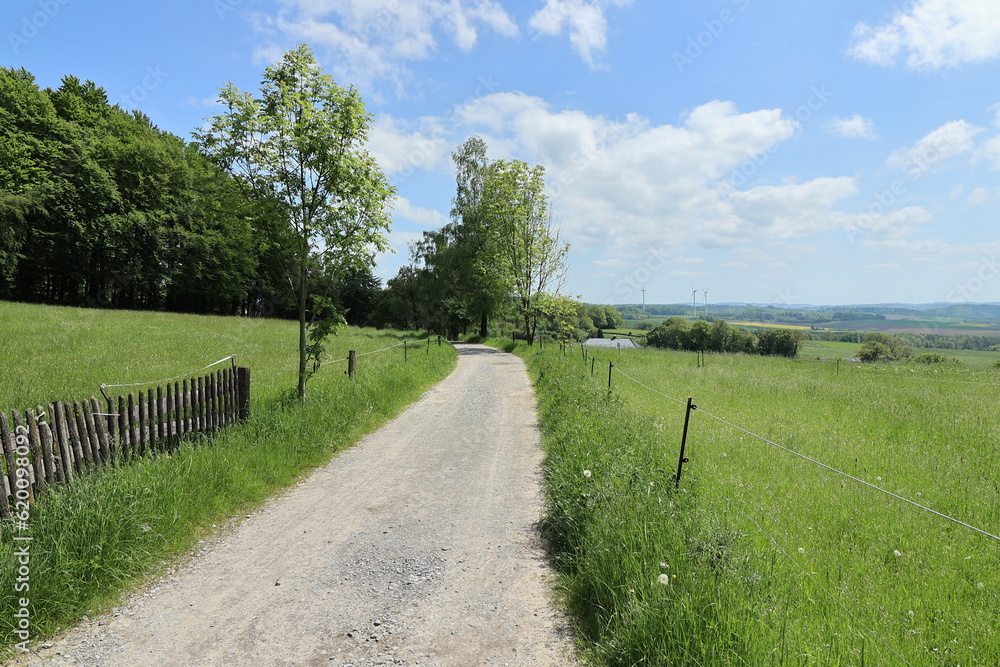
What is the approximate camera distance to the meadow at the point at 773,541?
11.4 feet

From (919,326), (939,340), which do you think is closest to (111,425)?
(939,340)

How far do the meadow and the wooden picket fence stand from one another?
18.4 ft

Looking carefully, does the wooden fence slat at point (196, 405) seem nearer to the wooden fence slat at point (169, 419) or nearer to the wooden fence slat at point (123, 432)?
the wooden fence slat at point (169, 419)

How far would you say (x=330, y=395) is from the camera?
37.3ft

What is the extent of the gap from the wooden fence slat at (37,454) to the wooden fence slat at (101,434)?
78 centimetres

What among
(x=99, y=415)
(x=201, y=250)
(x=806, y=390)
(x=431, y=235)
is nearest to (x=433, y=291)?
(x=431, y=235)

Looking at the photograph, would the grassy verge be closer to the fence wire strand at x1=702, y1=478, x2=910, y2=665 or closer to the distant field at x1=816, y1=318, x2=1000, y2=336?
the fence wire strand at x1=702, y1=478, x2=910, y2=665

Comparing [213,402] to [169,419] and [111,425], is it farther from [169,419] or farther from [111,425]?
[111,425]

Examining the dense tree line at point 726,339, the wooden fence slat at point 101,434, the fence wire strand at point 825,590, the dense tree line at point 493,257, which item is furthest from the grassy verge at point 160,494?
the dense tree line at point 726,339

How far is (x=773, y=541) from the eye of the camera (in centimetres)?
477

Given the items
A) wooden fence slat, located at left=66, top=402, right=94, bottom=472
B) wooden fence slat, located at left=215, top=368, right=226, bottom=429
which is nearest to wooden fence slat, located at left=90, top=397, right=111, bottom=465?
wooden fence slat, located at left=66, top=402, right=94, bottom=472

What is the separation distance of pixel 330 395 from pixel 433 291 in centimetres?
3704

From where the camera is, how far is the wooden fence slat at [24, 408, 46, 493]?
509cm

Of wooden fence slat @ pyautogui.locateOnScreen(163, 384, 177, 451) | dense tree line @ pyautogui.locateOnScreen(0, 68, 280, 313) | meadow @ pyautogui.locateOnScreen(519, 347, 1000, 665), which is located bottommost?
meadow @ pyautogui.locateOnScreen(519, 347, 1000, 665)
